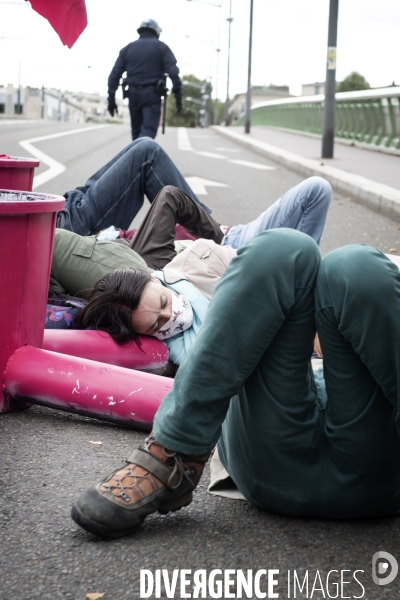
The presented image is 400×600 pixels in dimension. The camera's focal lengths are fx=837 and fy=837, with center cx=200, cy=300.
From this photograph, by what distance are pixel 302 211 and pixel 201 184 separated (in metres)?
6.52

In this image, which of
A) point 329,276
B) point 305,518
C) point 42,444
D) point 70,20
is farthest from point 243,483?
point 70,20

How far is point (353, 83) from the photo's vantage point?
95625 millimetres

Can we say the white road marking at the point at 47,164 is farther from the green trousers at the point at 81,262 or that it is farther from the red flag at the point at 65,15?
the red flag at the point at 65,15

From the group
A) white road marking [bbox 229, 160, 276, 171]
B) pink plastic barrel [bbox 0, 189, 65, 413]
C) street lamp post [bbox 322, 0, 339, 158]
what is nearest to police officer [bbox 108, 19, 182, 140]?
white road marking [bbox 229, 160, 276, 171]

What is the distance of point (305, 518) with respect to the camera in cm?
217

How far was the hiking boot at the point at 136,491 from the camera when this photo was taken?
1.99m

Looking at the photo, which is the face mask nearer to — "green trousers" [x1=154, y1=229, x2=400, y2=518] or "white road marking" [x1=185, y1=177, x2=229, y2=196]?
"green trousers" [x1=154, y1=229, x2=400, y2=518]

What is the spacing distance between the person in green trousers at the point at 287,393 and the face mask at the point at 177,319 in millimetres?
1278

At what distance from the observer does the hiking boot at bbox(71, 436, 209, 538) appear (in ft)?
6.51

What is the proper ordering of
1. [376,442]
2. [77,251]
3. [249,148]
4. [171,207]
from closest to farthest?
[376,442] < [77,251] < [171,207] < [249,148]

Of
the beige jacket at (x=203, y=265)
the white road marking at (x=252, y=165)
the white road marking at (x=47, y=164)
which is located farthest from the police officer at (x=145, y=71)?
the beige jacket at (x=203, y=265)

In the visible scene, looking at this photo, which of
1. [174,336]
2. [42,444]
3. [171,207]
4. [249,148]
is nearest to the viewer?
[42,444]

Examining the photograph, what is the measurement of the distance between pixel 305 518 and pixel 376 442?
1.13 ft

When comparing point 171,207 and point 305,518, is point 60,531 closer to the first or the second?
point 305,518
